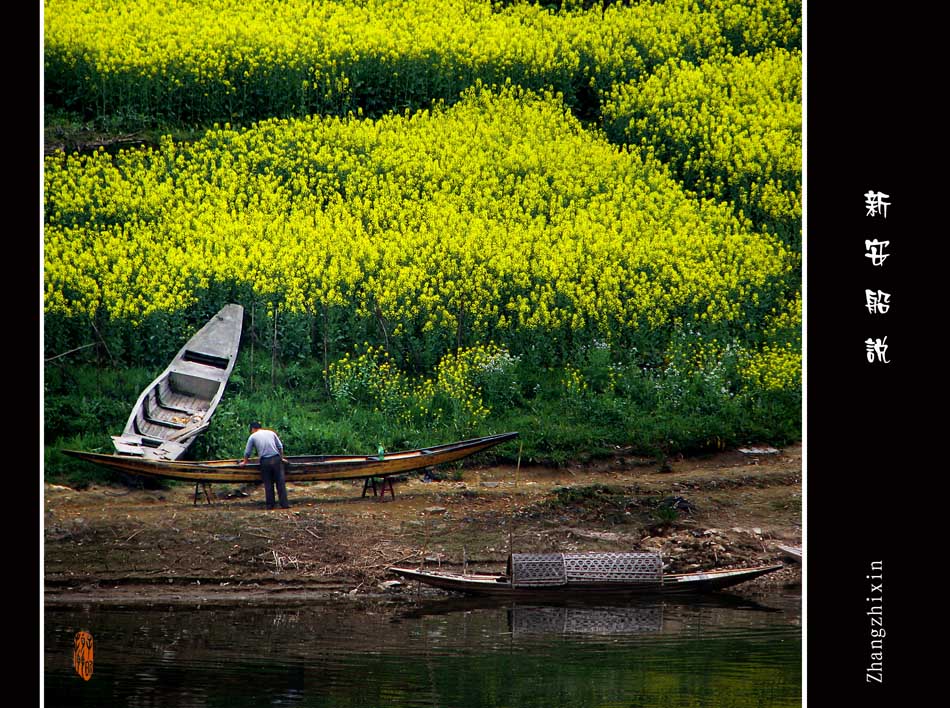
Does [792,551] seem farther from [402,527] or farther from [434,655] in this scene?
[434,655]

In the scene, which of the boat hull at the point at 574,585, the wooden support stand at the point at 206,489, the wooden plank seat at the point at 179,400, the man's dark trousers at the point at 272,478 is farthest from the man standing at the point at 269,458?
the boat hull at the point at 574,585

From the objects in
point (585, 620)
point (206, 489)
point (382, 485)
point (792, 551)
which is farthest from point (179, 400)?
point (792, 551)

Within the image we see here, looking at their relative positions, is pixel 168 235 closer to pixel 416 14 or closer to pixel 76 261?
pixel 76 261

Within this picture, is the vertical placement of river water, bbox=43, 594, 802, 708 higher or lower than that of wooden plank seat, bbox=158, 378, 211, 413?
lower

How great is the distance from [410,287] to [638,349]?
2.49 metres

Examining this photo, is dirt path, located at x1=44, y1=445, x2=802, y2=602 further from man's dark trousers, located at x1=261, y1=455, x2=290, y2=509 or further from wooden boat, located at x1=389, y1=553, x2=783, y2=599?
wooden boat, located at x1=389, y1=553, x2=783, y2=599

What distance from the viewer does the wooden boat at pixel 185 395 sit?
40.2 feet

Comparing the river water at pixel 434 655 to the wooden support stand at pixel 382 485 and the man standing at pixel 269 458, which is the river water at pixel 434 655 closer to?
the man standing at pixel 269 458

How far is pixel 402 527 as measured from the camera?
474 inches

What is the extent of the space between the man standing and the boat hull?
1476 mm

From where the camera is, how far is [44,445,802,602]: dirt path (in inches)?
452

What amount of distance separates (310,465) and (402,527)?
1035 mm

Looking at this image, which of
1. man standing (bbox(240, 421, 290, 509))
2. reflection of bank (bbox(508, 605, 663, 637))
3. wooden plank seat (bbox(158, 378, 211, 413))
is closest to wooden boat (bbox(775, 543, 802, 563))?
reflection of bank (bbox(508, 605, 663, 637))

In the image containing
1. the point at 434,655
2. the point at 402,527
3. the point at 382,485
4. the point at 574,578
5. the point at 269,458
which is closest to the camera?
the point at 434,655
